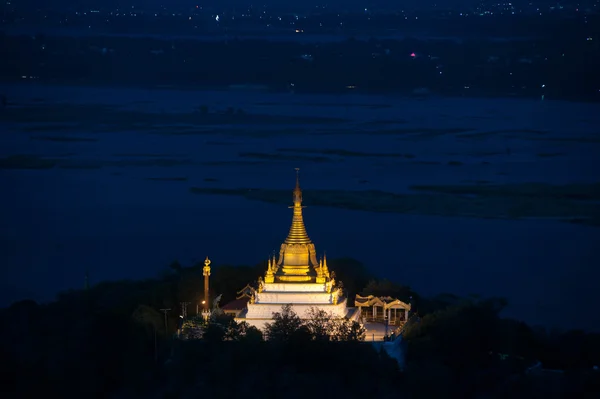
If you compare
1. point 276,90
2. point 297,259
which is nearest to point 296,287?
point 297,259

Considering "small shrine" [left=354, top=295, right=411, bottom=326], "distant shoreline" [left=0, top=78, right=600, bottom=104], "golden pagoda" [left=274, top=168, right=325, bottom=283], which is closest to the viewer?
→ "golden pagoda" [left=274, top=168, right=325, bottom=283]

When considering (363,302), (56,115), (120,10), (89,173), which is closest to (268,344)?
(363,302)

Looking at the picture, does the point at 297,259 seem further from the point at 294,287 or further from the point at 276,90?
the point at 276,90

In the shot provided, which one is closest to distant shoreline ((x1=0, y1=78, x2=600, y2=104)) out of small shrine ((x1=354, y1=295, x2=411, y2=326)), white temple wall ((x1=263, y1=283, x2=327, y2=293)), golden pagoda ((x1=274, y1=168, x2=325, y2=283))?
small shrine ((x1=354, y1=295, x2=411, y2=326))

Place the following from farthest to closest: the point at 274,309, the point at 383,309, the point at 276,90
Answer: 1. the point at 276,90
2. the point at 383,309
3. the point at 274,309

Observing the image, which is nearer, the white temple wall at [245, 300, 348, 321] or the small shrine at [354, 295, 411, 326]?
the white temple wall at [245, 300, 348, 321]

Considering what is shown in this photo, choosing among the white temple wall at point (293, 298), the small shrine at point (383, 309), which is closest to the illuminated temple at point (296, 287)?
the white temple wall at point (293, 298)

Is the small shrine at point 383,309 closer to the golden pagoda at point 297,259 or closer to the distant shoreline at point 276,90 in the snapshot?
the golden pagoda at point 297,259

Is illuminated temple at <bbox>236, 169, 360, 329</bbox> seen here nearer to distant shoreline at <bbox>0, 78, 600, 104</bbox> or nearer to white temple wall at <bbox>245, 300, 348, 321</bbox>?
white temple wall at <bbox>245, 300, 348, 321</bbox>

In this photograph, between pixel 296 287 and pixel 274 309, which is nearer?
pixel 274 309
